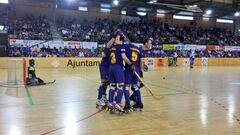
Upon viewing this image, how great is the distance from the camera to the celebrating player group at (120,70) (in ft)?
21.8

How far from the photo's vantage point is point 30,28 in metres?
27.3

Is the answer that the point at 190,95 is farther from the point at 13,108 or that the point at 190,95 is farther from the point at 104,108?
the point at 13,108

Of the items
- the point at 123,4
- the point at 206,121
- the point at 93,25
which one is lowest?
the point at 206,121

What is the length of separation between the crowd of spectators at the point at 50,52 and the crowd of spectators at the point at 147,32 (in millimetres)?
2297

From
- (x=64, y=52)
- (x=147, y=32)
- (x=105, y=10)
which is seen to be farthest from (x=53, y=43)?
(x=147, y=32)

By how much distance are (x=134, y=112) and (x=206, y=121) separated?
1.67 meters

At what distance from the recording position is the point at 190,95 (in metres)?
9.92

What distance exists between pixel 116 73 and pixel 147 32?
2840cm

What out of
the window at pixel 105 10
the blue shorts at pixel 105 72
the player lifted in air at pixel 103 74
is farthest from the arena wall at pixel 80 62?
the blue shorts at pixel 105 72

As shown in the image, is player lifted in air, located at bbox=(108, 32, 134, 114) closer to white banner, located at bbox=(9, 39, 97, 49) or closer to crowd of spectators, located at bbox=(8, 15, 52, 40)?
white banner, located at bbox=(9, 39, 97, 49)

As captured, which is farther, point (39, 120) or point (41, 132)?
point (39, 120)

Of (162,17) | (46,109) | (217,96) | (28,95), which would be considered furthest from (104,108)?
(162,17)

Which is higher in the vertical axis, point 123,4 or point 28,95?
point 123,4

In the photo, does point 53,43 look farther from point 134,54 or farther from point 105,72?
point 134,54
